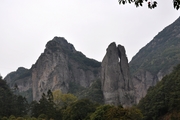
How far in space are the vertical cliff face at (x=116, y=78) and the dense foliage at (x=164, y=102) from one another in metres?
32.9

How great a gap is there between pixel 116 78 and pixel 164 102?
43.0 metres

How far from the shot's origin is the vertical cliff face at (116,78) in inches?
4001

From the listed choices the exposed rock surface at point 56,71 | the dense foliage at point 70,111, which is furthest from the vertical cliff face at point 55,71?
the dense foliage at point 70,111

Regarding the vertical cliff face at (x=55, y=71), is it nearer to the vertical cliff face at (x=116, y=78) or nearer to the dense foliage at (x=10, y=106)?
the vertical cliff face at (x=116, y=78)

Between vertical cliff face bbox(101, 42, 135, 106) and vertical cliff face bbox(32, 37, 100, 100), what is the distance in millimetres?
24298

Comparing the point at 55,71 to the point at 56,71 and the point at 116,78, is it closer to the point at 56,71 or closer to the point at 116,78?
the point at 56,71

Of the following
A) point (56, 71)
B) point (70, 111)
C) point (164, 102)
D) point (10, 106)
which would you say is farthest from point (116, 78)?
point (70, 111)

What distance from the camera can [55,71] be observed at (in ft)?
410

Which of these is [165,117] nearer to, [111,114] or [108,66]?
[111,114]

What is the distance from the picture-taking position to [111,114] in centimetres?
4219

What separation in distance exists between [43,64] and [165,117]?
79.4 m

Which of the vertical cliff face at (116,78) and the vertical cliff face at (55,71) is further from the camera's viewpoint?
the vertical cliff face at (55,71)

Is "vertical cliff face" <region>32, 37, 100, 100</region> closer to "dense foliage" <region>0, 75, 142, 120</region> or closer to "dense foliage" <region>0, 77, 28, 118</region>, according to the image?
"dense foliage" <region>0, 75, 142, 120</region>

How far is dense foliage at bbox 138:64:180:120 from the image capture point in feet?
192
